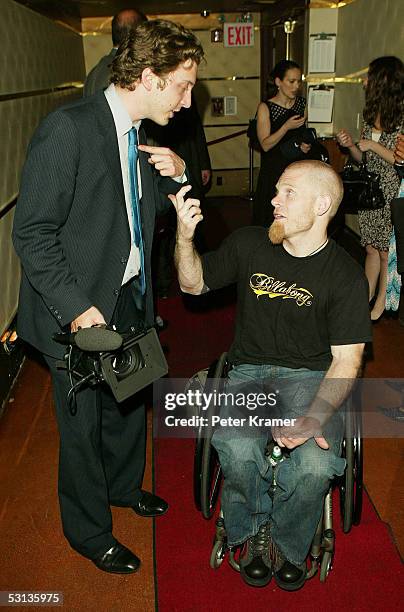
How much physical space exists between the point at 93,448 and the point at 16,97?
2.91 meters

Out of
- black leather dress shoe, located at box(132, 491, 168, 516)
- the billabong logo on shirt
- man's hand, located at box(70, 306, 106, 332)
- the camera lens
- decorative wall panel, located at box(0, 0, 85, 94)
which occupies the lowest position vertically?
black leather dress shoe, located at box(132, 491, 168, 516)

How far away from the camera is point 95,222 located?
1746 mm

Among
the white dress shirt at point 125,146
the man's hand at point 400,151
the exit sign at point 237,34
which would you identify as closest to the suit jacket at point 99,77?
the white dress shirt at point 125,146

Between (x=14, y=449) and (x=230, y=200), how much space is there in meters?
6.08

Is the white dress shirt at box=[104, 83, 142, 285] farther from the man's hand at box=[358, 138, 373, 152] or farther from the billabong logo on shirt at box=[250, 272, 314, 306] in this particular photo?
the man's hand at box=[358, 138, 373, 152]

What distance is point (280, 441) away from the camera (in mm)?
1931

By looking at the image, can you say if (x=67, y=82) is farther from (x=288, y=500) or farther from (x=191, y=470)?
(x=288, y=500)

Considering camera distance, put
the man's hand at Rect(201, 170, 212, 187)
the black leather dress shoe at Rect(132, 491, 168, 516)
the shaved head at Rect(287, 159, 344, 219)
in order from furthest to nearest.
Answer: the man's hand at Rect(201, 170, 212, 187) → the black leather dress shoe at Rect(132, 491, 168, 516) → the shaved head at Rect(287, 159, 344, 219)

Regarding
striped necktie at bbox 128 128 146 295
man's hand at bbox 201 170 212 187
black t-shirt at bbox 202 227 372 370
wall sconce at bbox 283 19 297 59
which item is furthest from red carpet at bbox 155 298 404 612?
wall sconce at bbox 283 19 297 59

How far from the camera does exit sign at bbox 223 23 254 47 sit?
27.3 feet

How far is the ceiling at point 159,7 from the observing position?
6.37 m

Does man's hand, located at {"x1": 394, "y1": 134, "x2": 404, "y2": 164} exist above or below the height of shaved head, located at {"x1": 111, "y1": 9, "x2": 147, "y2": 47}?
below

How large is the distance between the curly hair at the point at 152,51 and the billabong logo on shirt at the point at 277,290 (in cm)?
77

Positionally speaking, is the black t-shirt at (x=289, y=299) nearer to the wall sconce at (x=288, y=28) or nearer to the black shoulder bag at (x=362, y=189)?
the black shoulder bag at (x=362, y=189)
